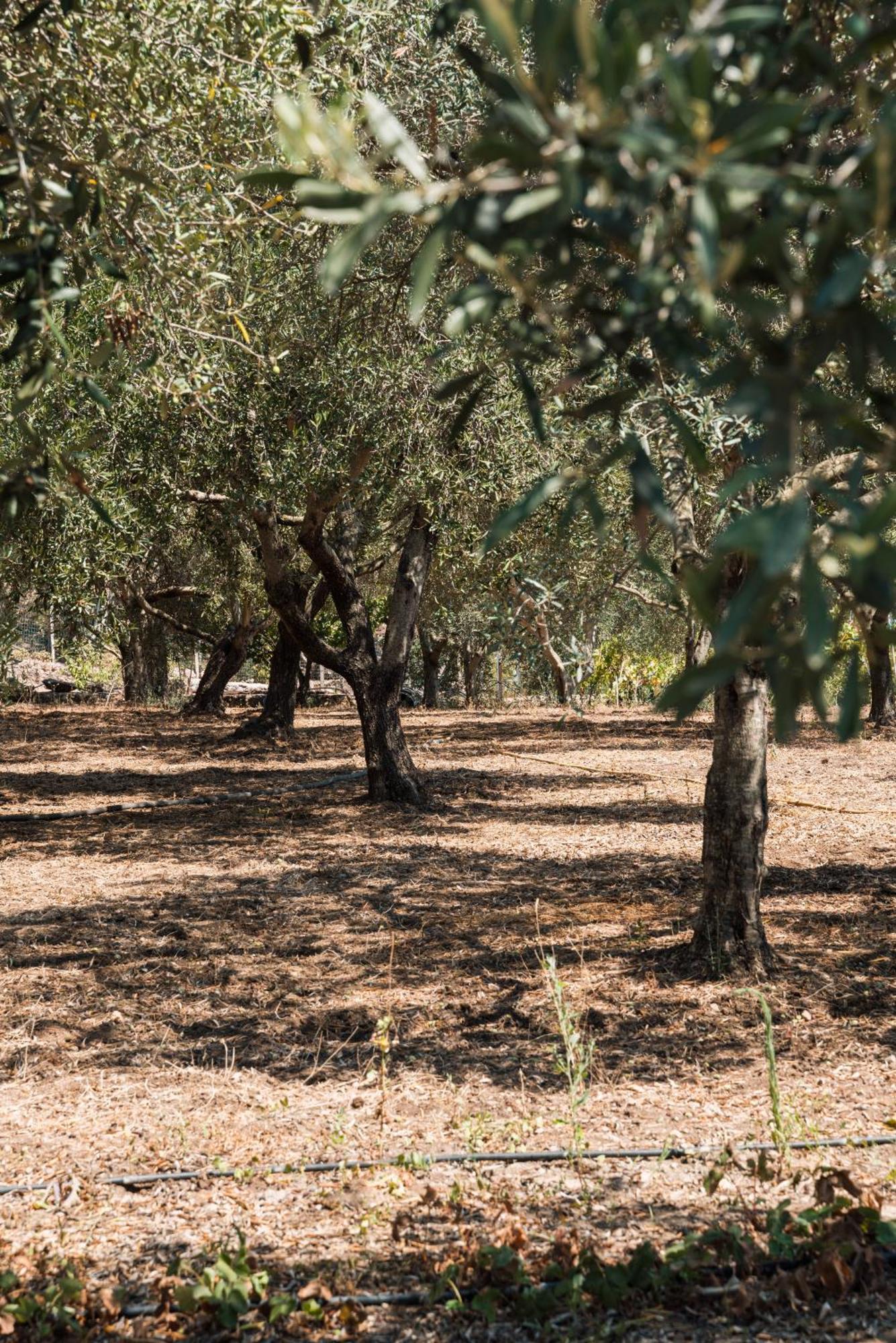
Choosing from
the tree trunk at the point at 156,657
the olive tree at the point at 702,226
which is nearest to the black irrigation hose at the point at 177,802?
the olive tree at the point at 702,226

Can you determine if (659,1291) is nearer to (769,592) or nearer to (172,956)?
(769,592)

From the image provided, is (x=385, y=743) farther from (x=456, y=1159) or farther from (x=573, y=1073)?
(x=456, y=1159)

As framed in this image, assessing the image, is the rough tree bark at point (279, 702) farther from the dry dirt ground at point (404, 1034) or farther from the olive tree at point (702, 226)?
the olive tree at point (702, 226)

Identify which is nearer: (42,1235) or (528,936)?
(42,1235)

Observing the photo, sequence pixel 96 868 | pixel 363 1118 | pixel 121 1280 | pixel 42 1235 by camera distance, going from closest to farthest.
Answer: pixel 121 1280 < pixel 42 1235 < pixel 363 1118 < pixel 96 868

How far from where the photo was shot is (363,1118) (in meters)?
4.46

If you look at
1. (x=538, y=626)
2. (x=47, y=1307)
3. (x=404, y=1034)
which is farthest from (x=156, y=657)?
(x=47, y=1307)

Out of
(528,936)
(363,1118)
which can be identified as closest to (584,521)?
(528,936)

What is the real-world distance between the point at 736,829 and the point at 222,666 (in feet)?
58.7

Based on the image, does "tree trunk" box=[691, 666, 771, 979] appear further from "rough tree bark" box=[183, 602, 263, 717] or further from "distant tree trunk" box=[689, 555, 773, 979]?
"rough tree bark" box=[183, 602, 263, 717]

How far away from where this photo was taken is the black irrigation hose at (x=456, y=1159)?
3.87m

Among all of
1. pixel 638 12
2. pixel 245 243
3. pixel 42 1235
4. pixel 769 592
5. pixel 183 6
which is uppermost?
pixel 183 6

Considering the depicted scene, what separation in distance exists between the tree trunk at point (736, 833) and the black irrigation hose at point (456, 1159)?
191cm

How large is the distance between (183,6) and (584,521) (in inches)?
156
